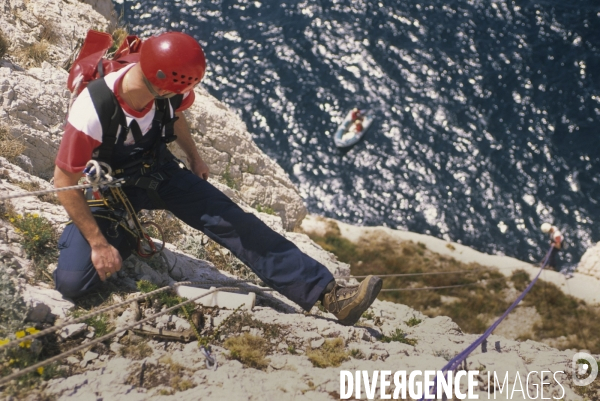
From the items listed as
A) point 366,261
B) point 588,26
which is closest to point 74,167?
point 366,261

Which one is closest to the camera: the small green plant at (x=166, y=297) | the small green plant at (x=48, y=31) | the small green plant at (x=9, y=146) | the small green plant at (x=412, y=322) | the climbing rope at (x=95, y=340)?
the climbing rope at (x=95, y=340)

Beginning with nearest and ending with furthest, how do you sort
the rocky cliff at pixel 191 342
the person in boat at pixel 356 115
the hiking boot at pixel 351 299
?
1. the rocky cliff at pixel 191 342
2. the hiking boot at pixel 351 299
3. the person in boat at pixel 356 115

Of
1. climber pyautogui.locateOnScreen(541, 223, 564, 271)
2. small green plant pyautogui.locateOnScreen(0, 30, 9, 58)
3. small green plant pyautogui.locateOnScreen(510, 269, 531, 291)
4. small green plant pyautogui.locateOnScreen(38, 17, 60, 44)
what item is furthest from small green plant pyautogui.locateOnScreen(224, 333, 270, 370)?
climber pyautogui.locateOnScreen(541, 223, 564, 271)

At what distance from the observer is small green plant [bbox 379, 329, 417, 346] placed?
730 centimetres

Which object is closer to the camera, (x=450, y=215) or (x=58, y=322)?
(x=58, y=322)

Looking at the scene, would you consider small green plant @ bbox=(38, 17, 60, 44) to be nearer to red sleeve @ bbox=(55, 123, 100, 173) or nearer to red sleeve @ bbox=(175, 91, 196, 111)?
red sleeve @ bbox=(175, 91, 196, 111)

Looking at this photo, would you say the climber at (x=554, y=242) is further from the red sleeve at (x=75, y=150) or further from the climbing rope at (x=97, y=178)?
the red sleeve at (x=75, y=150)

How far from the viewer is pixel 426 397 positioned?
588 cm

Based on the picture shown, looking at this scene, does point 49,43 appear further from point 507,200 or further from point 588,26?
point 588,26

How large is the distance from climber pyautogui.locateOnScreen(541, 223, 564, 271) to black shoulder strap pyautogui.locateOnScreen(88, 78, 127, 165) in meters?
22.2

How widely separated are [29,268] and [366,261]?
16.6 metres

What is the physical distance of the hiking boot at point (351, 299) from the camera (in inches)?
261

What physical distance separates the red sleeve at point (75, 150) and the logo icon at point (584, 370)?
6629 mm

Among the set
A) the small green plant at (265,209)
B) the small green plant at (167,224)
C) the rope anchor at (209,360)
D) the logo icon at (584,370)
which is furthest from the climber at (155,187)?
the small green plant at (265,209)
